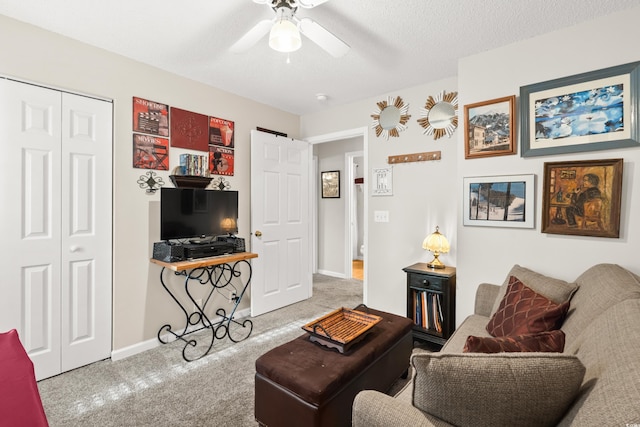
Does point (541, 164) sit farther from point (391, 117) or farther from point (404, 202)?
point (391, 117)

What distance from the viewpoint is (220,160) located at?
3232mm

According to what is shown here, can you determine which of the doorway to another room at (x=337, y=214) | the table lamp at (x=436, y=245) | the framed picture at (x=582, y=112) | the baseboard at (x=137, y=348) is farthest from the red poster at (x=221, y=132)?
the framed picture at (x=582, y=112)

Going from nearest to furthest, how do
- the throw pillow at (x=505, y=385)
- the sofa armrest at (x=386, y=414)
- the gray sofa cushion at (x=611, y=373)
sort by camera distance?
the gray sofa cushion at (x=611, y=373) < the throw pillow at (x=505, y=385) < the sofa armrest at (x=386, y=414)

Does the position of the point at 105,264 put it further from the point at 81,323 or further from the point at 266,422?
the point at 266,422

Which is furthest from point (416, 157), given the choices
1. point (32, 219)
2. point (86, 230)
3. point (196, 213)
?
point (32, 219)

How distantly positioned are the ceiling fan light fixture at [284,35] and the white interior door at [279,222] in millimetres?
1892

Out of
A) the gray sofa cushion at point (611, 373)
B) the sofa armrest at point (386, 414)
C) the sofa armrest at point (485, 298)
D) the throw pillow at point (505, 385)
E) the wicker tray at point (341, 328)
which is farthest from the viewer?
the sofa armrest at point (485, 298)

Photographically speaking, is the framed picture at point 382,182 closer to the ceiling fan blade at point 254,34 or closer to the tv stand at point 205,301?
the tv stand at point 205,301

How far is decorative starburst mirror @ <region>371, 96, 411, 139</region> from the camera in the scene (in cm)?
333

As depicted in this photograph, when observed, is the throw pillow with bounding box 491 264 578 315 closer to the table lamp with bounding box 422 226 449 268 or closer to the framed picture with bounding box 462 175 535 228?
the framed picture with bounding box 462 175 535 228

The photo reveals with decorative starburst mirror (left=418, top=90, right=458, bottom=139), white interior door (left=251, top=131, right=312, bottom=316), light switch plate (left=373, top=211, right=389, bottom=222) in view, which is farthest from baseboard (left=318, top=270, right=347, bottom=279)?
decorative starburst mirror (left=418, top=90, right=458, bottom=139)

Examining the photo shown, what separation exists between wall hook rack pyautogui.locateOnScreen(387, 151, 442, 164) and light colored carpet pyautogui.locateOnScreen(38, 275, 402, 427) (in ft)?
7.00

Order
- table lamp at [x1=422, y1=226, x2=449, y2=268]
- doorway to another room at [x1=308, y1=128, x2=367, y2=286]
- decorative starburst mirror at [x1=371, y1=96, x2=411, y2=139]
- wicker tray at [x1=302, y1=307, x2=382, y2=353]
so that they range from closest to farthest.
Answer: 1. wicker tray at [x1=302, y1=307, x2=382, y2=353]
2. table lamp at [x1=422, y1=226, x2=449, y2=268]
3. decorative starburst mirror at [x1=371, y1=96, x2=411, y2=139]
4. doorway to another room at [x1=308, y1=128, x2=367, y2=286]

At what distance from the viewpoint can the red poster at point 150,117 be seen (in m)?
2.62
